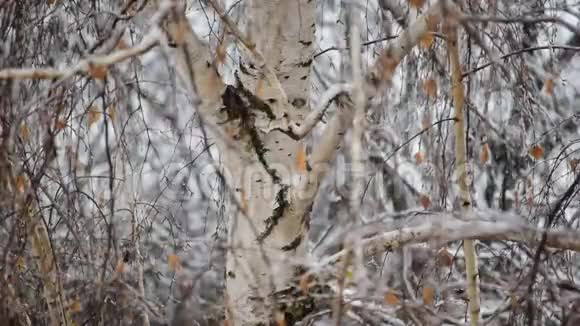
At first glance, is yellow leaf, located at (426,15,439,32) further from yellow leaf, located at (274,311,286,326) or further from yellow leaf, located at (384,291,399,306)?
yellow leaf, located at (274,311,286,326)

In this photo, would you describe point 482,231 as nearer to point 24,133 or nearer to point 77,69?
point 77,69

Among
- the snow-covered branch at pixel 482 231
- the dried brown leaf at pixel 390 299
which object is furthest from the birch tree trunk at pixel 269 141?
the dried brown leaf at pixel 390 299

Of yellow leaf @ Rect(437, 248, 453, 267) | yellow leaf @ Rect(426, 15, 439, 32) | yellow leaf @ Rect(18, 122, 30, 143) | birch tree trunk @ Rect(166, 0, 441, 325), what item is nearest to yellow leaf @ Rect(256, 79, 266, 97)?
birch tree trunk @ Rect(166, 0, 441, 325)

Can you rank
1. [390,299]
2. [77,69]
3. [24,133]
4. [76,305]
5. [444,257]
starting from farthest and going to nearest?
[444,257] < [76,305] < [24,133] < [390,299] < [77,69]

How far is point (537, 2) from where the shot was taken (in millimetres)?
2268

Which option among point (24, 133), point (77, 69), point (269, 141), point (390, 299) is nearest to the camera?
point (77, 69)

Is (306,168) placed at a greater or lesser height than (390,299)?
greater

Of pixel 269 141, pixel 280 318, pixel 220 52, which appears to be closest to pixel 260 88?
pixel 269 141

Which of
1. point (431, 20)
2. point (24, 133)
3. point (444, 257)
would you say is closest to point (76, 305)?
point (24, 133)

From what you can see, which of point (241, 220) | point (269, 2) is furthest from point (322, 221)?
point (269, 2)

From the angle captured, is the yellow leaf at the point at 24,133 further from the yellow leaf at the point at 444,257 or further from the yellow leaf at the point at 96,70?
the yellow leaf at the point at 444,257

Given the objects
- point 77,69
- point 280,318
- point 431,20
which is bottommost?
point 280,318

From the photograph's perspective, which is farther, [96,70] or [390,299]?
[390,299]

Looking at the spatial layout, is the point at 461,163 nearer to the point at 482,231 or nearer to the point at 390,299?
the point at 482,231
